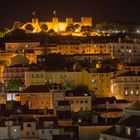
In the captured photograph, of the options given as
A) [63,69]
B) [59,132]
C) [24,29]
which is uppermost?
[24,29]

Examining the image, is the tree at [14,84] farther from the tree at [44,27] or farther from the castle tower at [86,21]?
the castle tower at [86,21]

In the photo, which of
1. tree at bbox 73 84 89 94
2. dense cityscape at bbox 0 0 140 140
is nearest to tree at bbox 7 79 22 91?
dense cityscape at bbox 0 0 140 140

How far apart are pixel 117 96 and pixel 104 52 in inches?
511

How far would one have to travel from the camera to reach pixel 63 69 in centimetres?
5166

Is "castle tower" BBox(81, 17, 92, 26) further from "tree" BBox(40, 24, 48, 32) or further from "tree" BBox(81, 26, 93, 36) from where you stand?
"tree" BBox(40, 24, 48, 32)

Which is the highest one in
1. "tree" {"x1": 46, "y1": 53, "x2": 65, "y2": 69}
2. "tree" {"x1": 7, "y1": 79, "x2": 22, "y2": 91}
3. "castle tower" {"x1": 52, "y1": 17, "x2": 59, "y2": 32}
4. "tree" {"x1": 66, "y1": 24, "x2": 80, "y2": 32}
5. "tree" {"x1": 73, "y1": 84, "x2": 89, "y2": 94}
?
"castle tower" {"x1": 52, "y1": 17, "x2": 59, "y2": 32}

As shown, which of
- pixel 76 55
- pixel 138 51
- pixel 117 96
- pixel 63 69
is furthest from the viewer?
pixel 138 51

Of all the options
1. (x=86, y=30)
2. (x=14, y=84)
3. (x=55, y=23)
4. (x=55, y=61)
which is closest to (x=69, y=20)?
(x=55, y=23)

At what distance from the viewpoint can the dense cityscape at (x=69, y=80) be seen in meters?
33.1

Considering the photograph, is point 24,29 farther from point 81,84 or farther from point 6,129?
point 6,129

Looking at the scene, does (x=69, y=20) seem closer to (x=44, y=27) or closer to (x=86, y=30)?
(x=44, y=27)

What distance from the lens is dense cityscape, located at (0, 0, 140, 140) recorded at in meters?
33.1

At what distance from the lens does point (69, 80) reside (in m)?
50.1

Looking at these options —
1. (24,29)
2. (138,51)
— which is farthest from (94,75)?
(24,29)
